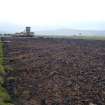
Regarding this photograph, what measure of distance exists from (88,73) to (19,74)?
4.22 meters

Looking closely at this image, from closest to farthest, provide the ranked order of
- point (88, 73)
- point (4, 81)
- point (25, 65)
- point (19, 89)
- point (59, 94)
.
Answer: point (59, 94)
point (19, 89)
point (4, 81)
point (88, 73)
point (25, 65)

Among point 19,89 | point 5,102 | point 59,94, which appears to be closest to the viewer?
point 5,102

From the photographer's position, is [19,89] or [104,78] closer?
[19,89]

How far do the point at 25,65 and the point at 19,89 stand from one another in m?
8.91

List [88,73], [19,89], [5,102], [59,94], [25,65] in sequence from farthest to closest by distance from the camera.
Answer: [25,65], [88,73], [19,89], [59,94], [5,102]

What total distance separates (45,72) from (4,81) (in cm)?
401

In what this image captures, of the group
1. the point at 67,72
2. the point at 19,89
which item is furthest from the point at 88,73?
the point at 19,89

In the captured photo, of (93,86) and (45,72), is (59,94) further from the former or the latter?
(45,72)

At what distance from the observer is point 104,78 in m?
20.4

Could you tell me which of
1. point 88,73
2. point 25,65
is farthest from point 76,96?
point 25,65

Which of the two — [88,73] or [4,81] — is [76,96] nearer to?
[4,81]

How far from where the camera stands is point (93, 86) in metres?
18.2

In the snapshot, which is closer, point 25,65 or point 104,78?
Answer: point 104,78

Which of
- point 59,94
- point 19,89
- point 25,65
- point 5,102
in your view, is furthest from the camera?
point 25,65
